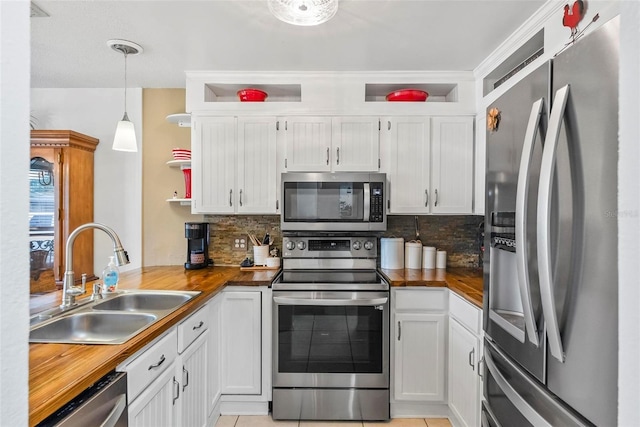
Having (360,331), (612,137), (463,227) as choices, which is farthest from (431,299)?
(612,137)

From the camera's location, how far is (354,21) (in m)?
1.89

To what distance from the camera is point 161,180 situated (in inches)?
115

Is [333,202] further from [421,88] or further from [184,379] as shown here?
[184,379]

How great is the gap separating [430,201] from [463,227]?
0.51 meters

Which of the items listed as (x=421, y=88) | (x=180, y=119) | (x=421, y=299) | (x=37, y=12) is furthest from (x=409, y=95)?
(x=37, y=12)

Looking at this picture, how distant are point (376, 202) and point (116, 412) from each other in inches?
75.8

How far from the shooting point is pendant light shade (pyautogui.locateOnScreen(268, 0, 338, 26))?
158cm

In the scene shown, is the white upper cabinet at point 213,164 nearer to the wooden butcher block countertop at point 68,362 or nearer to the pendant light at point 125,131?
the pendant light at point 125,131

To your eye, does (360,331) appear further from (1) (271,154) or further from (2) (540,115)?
(2) (540,115)

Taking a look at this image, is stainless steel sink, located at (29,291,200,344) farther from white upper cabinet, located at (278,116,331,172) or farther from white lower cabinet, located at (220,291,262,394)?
white upper cabinet, located at (278,116,331,172)

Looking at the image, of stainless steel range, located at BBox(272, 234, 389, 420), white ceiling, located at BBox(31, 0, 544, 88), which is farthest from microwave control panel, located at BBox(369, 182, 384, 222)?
white ceiling, located at BBox(31, 0, 544, 88)

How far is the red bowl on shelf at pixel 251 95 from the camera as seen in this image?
261 centimetres

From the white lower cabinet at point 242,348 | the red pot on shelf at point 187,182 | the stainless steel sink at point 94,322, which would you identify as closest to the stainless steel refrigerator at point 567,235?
the stainless steel sink at point 94,322

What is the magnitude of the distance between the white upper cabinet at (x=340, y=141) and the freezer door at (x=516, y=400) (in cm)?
163
